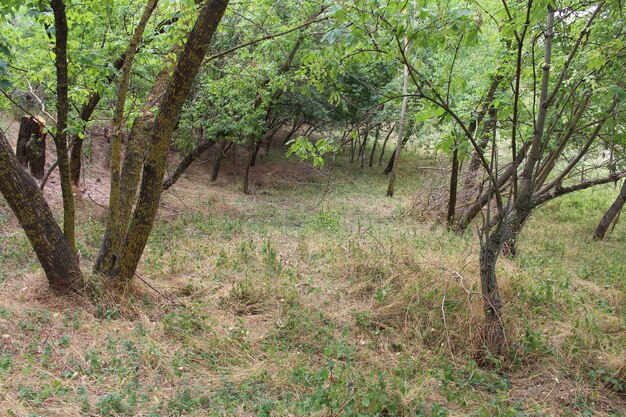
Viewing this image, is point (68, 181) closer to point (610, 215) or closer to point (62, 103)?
point (62, 103)

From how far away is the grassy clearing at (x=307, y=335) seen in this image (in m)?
2.98

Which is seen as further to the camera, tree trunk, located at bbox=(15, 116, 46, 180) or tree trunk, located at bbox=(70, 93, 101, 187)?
tree trunk, located at bbox=(15, 116, 46, 180)

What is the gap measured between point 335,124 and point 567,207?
31.2ft

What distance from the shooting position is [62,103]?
12.8ft

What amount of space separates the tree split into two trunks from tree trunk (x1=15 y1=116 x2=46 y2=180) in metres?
5.18

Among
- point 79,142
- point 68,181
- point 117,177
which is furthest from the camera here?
point 79,142

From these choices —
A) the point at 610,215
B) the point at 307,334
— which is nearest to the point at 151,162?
the point at 307,334

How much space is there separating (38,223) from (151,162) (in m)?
1.18

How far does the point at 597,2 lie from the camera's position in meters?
3.81

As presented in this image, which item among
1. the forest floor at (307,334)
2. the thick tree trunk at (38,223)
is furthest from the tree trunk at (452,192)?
the thick tree trunk at (38,223)

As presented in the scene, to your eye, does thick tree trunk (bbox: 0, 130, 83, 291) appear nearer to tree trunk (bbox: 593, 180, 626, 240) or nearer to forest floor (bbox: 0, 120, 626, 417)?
forest floor (bbox: 0, 120, 626, 417)

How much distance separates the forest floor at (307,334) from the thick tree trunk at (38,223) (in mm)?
221

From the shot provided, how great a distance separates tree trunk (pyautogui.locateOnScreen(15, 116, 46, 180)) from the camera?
880 cm

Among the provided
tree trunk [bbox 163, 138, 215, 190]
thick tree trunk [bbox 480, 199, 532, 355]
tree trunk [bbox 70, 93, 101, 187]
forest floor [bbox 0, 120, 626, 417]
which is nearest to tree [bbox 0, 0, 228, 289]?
forest floor [bbox 0, 120, 626, 417]
